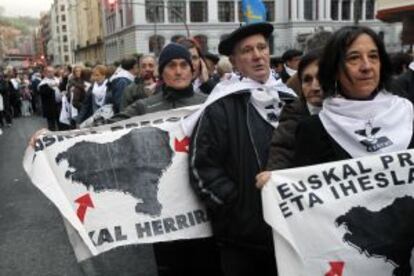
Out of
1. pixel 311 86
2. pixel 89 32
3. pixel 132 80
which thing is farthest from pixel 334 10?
pixel 311 86

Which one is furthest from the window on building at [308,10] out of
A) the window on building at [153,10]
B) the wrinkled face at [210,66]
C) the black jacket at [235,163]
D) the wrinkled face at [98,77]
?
the black jacket at [235,163]

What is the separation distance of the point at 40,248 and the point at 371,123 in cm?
425

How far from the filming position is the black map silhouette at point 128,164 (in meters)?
3.58

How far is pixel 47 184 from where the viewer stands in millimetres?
3645

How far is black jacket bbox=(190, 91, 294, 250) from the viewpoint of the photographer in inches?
119

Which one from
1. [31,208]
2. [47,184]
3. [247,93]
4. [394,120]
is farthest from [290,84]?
[31,208]

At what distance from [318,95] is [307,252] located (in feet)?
2.63

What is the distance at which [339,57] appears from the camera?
2.59 metres

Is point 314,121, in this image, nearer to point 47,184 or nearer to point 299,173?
point 299,173

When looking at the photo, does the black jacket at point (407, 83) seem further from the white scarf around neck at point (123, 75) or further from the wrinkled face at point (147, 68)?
the white scarf around neck at point (123, 75)

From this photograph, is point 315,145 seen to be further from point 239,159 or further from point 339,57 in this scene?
point 239,159

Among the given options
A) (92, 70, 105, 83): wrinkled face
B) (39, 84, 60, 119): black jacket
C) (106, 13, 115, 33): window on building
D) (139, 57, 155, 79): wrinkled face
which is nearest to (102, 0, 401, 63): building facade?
(106, 13, 115, 33): window on building

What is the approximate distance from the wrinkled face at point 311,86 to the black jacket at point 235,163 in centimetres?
25

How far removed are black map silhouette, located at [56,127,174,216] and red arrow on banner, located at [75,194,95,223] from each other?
7 centimetres
